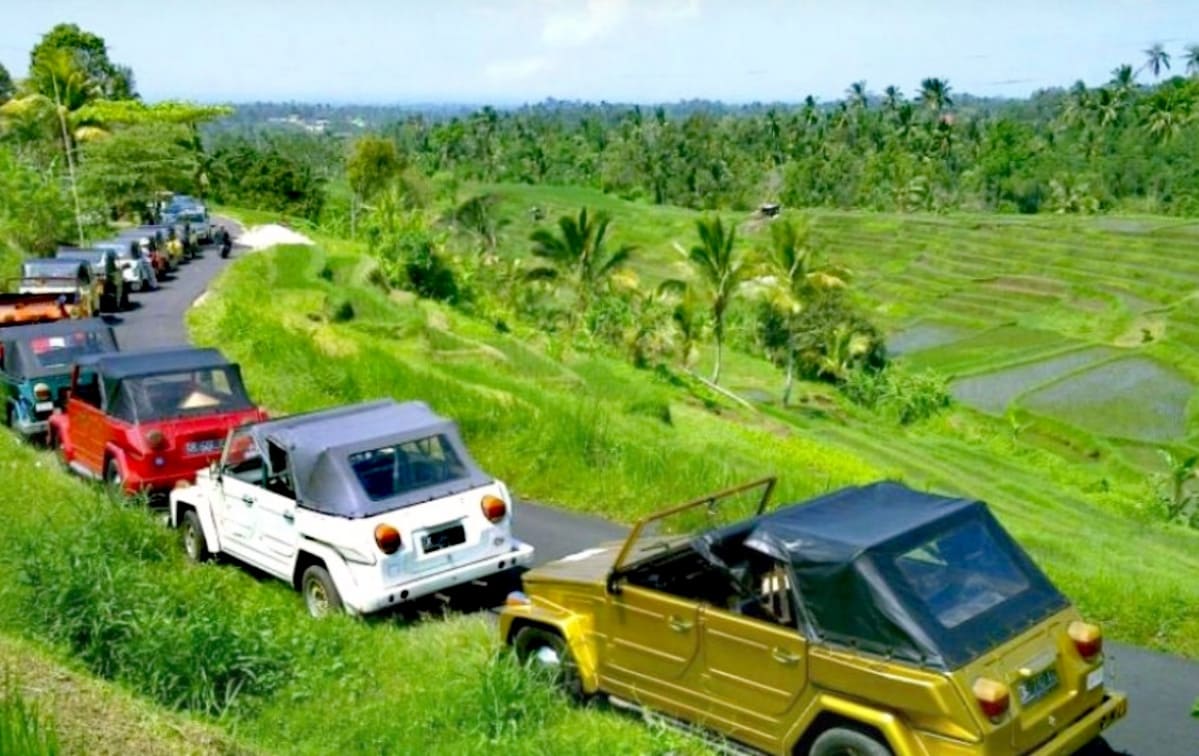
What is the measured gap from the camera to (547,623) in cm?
834

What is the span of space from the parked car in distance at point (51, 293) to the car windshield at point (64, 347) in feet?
15.6

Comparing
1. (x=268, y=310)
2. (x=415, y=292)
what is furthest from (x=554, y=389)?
(x=415, y=292)

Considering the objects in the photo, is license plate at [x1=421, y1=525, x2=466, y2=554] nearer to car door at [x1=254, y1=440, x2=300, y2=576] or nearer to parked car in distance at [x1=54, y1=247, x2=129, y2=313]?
car door at [x1=254, y1=440, x2=300, y2=576]

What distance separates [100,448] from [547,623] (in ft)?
24.4

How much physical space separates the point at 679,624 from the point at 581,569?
120cm

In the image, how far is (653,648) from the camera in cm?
771

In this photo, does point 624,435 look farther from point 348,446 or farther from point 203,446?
point 348,446

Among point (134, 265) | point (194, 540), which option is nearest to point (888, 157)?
point (134, 265)

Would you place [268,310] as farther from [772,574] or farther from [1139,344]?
[1139,344]

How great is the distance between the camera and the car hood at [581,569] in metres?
8.27

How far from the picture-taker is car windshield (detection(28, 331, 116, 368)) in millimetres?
17141

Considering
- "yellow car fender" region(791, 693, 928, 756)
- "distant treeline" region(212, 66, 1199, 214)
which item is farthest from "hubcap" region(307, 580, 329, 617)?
"distant treeline" region(212, 66, 1199, 214)

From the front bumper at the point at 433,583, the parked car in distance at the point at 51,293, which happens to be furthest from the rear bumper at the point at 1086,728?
the parked car in distance at the point at 51,293

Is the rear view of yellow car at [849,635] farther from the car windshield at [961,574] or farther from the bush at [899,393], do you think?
the bush at [899,393]
